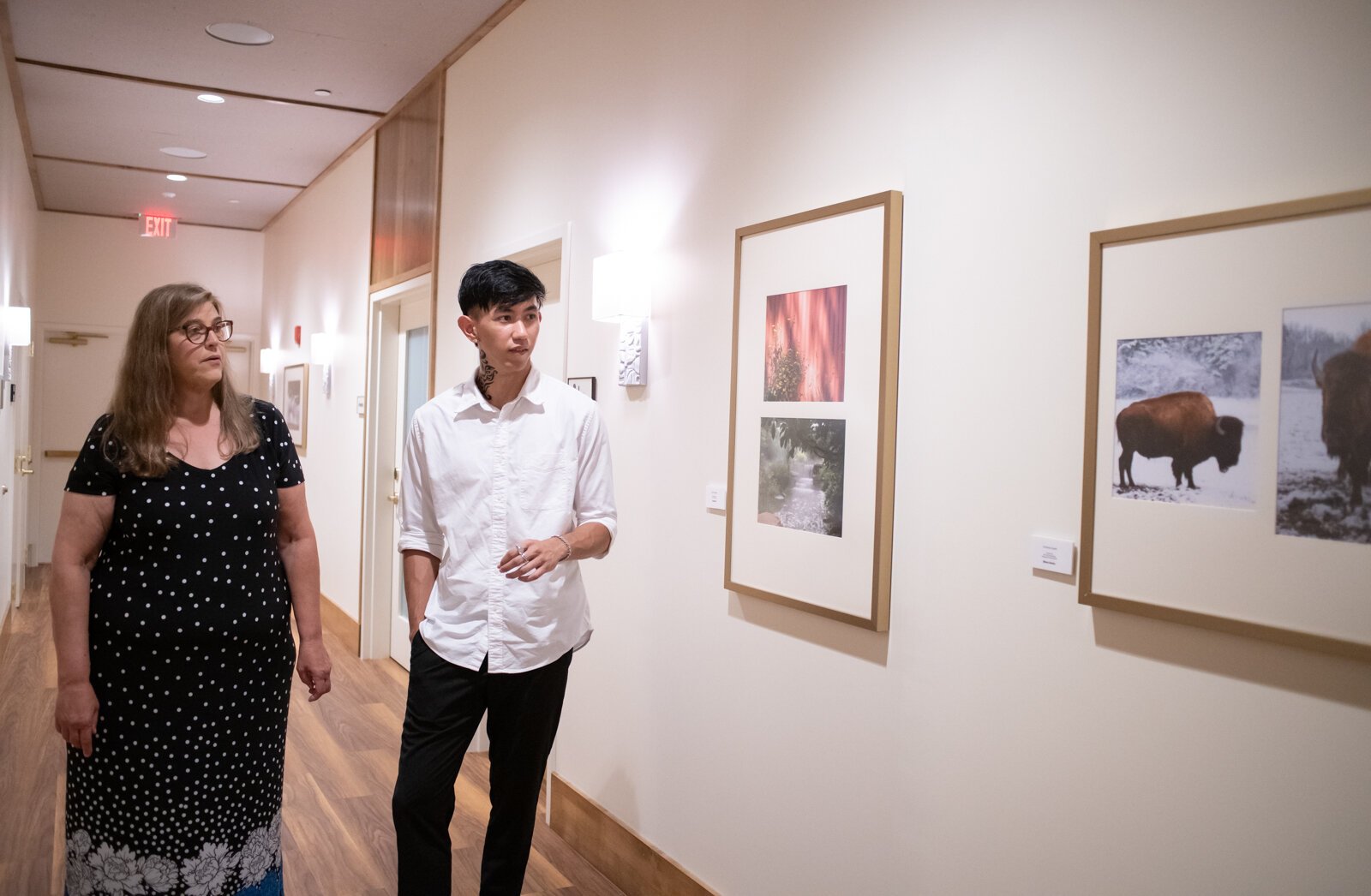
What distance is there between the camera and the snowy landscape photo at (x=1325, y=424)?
133cm

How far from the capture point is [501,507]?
7.30 ft

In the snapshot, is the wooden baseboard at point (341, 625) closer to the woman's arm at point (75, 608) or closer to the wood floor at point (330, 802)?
the wood floor at point (330, 802)

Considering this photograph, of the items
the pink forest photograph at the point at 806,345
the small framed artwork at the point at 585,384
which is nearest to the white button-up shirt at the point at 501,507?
the pink forest photograph at the point at 806,345

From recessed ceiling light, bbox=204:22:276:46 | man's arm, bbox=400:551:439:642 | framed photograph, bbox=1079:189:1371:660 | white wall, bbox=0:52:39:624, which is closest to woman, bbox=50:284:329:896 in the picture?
man's arm, bbox=400:551:439:642

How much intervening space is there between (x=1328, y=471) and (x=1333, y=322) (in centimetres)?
20

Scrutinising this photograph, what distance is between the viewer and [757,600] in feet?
8.32

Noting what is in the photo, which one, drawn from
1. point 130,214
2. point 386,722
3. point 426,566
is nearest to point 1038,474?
point 426,566

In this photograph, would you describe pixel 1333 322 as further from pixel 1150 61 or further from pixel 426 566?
pixel 426 566

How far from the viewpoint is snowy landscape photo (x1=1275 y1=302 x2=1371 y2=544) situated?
1.33 m

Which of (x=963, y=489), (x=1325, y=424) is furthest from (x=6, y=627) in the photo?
(x=1325, y=424)

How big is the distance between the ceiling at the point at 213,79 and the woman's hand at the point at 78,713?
3035 millimetres

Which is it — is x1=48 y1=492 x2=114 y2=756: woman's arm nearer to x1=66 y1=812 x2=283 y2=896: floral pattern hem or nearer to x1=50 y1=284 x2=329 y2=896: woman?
x1=50 y1=284 x2=329 y2=896: woman

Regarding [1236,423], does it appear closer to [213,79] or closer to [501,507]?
[501,507]

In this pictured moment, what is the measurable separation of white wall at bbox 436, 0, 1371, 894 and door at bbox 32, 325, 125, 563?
7.60 meters
